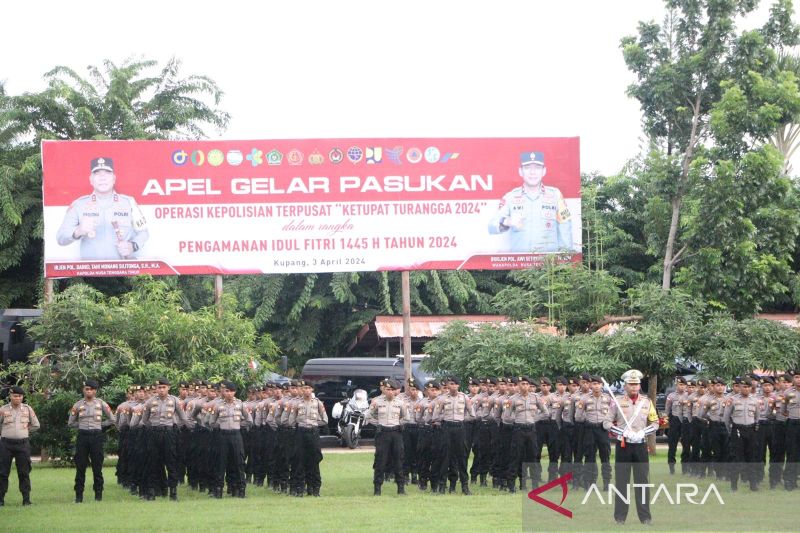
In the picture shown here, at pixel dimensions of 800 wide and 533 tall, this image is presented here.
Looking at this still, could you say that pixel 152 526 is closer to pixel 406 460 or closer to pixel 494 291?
pixel 406 460

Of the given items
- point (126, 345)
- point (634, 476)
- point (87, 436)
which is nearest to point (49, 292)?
point (126, 345)

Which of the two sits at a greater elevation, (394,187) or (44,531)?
(394,187)

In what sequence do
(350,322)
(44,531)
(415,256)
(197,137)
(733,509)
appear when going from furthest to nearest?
1. (350,322)
2. (197,137)
3. (415,256)
4. (733,509)
5. (44,531)

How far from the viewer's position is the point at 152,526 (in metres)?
12.9

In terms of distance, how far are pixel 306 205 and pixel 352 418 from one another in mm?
5311

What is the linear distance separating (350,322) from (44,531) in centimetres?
1741

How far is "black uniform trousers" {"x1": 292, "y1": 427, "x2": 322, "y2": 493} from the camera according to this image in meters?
16.2

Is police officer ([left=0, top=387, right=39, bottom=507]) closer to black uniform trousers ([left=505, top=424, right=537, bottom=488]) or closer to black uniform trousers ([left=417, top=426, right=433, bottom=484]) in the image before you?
black uniform trousers ([left=417, top=426, right=433, bottom=484])

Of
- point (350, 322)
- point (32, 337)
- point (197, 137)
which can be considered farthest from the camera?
point (350, 322)

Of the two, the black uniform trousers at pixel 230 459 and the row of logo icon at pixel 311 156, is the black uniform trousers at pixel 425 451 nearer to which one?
the black uniform trousers at pixel 230 459

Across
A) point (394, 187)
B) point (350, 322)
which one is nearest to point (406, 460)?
point (394, 187)

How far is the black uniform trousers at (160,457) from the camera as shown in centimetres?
1628

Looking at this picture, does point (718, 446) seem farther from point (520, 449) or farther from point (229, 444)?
point (229, 444)

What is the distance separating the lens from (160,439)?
16.3 metres
